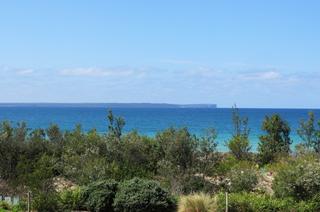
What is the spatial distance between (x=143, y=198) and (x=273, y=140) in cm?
1701

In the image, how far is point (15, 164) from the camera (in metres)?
25.8

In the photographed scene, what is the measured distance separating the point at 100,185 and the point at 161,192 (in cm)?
195

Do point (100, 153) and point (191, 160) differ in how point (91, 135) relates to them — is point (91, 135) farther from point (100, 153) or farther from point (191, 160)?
point (191, 160)

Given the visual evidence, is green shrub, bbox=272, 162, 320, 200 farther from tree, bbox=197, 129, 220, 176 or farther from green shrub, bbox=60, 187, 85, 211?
green shrub, bbox=60, 187, 85, 211

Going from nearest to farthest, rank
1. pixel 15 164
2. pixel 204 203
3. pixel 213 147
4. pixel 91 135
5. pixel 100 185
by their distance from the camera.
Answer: pixel 204 203 → pixel 100 185 → pixel 213 147 → pixel 15 164 → pixel 91 135

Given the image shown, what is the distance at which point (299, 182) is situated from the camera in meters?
19.2

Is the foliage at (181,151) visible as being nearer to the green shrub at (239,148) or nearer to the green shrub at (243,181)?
the green shrub at (243,181)

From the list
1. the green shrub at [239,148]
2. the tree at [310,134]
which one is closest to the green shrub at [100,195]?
the green shrub at [239,148]

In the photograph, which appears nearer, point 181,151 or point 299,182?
point 299,182

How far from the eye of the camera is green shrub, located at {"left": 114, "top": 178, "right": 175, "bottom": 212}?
1864cm

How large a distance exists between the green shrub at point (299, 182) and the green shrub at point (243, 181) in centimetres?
180

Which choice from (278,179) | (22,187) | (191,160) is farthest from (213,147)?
(22,187)

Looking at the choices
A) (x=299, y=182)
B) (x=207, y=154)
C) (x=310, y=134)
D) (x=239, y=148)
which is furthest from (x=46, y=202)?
(x=310, y=134)

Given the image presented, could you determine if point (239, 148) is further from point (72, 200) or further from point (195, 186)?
point (72, 200)
